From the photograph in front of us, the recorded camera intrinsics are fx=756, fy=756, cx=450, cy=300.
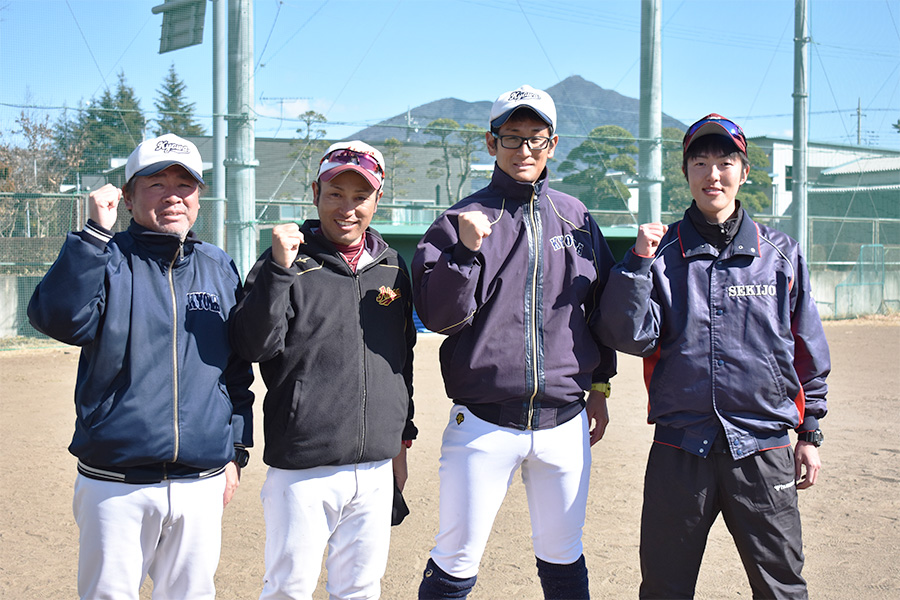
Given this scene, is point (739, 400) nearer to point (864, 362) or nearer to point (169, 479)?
point (169, 479)

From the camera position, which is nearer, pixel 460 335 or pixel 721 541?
pixel 460 335

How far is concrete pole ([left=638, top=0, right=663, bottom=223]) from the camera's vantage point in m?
12.5

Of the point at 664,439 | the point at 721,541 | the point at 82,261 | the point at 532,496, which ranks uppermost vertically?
the point at 82,261

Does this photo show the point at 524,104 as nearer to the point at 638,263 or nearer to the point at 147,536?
the point at 638,263

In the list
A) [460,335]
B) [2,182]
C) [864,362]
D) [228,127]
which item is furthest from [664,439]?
[2,182]

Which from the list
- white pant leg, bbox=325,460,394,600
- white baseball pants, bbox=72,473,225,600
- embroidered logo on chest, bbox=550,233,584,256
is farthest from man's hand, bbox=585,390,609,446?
white baseball pants, bbox=72,473,225,600

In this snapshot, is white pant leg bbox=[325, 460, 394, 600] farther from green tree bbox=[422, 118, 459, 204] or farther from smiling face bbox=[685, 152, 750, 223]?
green tree bbox=[422, 118, 459, 204]

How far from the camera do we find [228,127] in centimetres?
1086

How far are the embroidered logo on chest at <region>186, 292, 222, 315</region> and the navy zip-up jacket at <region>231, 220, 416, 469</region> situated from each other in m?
0.11

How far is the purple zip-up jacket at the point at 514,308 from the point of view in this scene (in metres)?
→ 2.53

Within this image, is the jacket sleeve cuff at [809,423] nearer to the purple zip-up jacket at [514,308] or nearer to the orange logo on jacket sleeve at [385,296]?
the purple zip-up jacket at [514,308]

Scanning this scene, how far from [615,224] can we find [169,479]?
1266 centimetres

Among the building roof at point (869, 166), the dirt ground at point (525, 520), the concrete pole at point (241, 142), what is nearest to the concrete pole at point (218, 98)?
the concrete pole at point (241, 142)

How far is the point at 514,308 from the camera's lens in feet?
8.59
